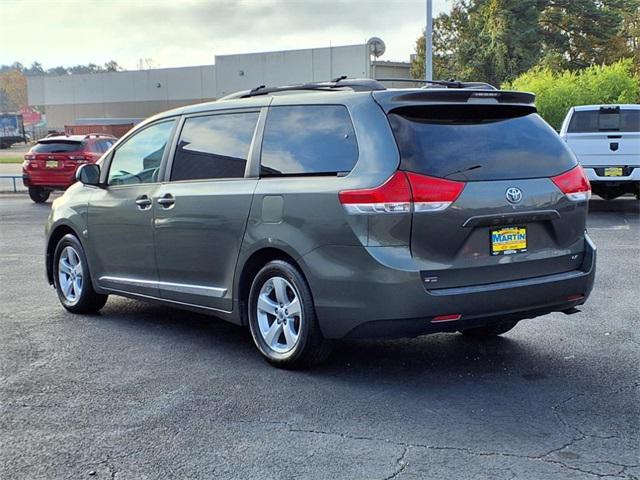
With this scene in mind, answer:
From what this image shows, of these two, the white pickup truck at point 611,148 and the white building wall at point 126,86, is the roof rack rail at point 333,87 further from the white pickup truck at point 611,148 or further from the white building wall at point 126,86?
the white building wall at point 126,86

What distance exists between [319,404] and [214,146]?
2.28 m

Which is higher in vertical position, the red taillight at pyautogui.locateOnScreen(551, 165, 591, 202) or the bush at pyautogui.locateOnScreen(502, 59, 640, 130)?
the bush at pyautogui.locateOnScreen(502, 59, 640, 130)

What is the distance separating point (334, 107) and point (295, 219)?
0.79m

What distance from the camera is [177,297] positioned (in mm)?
6031

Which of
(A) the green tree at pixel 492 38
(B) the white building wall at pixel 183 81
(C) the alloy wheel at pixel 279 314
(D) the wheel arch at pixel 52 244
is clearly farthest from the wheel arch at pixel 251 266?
(B) the white building wall at pixel 183 81

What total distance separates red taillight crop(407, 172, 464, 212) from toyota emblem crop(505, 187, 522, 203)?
1.23 ft

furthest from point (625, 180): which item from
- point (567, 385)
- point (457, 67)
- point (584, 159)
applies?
point (457, 67)

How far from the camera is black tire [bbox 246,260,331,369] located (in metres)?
4.92

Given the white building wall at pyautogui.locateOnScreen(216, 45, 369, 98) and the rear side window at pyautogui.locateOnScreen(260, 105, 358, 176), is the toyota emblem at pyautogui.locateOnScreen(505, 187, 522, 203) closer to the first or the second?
the rear side window at pyautogui.locateOnScreen(260, 105, 358, 176)

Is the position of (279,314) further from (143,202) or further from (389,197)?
(143,202)

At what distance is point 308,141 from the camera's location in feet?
16.9

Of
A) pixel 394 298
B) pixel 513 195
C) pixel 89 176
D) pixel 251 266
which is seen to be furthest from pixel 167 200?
pixel 513 195

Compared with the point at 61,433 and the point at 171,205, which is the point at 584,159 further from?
the point at 61,433

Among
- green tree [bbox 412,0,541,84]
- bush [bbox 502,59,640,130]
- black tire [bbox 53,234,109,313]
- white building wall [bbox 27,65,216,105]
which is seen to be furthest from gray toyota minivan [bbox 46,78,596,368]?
white building wall [bbox 27,65,216,105]
